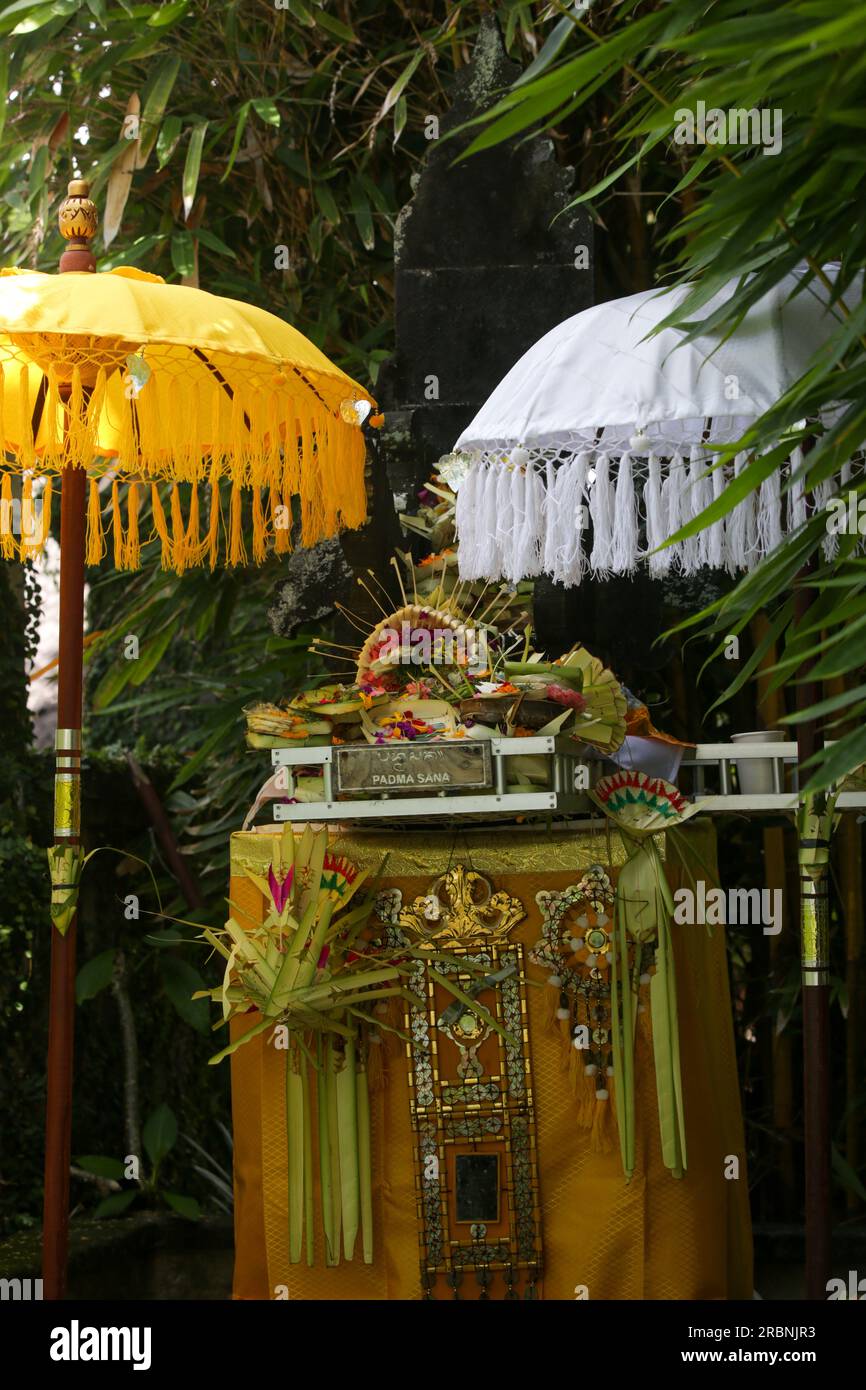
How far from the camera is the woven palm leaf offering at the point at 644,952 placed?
4.01 metres

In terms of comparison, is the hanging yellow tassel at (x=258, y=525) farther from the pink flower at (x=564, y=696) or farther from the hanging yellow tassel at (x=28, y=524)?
the pink flower at (x=564, y=696)

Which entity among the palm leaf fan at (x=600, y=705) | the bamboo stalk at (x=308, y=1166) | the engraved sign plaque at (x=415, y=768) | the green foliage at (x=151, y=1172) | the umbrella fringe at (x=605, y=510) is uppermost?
the umbrella fringe at (x=605, y=510)

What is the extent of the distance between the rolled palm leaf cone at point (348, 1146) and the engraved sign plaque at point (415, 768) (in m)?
0.63

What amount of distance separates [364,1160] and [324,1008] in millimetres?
407

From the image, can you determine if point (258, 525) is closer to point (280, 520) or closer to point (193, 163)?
point (280, 520)

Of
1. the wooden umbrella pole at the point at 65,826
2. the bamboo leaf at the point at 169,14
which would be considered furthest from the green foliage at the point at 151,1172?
the bamboo leaf at the point at 169,14

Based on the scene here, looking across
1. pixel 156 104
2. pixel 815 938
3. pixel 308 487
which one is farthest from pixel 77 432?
pixel 156 104

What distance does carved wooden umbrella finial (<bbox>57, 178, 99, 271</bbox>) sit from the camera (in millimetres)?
4137

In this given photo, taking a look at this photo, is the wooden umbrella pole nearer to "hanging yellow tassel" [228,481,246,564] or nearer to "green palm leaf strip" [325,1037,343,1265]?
"hanging yellow tassel" [228,481,246,564]

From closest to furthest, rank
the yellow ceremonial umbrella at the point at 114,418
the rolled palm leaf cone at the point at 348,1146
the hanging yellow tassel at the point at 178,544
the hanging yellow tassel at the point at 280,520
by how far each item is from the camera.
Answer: the yellow ceremonial umbrella at the point at 114,418 < the rolled palm leaf cone at the point at 348,1146 < the hanging yellow tassel at the point at 178,544 < the hanging yellow tassel at the point at 280,520

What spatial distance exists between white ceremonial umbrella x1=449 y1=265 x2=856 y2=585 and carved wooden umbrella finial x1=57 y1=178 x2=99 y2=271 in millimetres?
1051

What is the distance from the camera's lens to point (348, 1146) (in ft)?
13.6

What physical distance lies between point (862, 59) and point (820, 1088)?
6.69 ft
